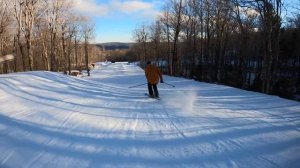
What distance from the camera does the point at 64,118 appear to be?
10172mm

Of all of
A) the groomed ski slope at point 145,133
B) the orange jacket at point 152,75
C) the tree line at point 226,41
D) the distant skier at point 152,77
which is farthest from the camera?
the tree line at point 226,41

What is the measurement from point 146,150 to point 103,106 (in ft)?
19.3

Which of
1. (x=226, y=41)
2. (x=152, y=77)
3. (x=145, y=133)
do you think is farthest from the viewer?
(x=226, y=41)

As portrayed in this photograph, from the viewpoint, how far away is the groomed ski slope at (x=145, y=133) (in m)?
6.55

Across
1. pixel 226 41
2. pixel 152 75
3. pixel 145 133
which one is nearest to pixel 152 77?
pixel 152 75

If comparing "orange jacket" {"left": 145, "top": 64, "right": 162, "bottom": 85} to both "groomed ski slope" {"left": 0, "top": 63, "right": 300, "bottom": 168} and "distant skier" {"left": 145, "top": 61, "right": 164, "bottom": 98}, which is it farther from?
"groomed ski slope" {"left": 0, "top": 63, "right": 300, "bottom": 168}

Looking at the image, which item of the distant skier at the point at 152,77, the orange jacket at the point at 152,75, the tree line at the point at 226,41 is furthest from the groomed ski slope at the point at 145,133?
the tree line at the point at 226,41

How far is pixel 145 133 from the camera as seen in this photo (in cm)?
852

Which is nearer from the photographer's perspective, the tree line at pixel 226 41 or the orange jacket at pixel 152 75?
the orange jacket at pixel 152 75

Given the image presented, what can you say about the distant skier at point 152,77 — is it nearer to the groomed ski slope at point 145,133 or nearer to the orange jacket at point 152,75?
the orange jacket at point 152,75

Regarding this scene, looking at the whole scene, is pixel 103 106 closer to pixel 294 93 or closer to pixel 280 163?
pixel 280 163

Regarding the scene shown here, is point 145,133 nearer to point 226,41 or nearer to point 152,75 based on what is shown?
point 152,75

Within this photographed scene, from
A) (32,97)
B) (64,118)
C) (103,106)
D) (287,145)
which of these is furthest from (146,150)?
(32,97)

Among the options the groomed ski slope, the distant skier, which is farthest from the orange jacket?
the groomed ski slope
